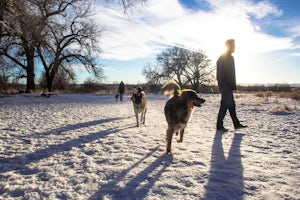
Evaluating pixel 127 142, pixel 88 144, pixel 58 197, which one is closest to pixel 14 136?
pixel 88 144

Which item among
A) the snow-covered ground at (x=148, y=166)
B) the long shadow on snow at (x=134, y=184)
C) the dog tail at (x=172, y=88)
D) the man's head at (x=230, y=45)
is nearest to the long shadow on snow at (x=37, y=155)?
the snow-covered ground at (x=148, y=166)

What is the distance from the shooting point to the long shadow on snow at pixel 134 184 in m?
3.23

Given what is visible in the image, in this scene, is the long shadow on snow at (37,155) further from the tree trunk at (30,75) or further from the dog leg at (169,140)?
the tree trunk at (30,75)

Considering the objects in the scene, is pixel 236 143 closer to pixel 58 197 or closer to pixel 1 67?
pixel 58 197

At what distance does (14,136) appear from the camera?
6.79 meters

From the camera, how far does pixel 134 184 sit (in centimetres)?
359

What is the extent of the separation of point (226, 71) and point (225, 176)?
4.25 m

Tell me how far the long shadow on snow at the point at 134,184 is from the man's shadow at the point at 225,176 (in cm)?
79

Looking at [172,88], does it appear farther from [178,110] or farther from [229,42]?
[229,42]

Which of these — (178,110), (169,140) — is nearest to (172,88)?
(178,110)

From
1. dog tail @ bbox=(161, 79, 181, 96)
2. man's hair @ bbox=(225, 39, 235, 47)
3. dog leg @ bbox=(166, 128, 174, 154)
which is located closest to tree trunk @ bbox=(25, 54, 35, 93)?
man's hair @ bbox=(225, 39, 235, 47)

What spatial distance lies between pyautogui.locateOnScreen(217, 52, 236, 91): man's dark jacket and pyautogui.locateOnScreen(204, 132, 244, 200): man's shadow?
2.46 m

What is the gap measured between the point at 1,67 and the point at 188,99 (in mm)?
27389

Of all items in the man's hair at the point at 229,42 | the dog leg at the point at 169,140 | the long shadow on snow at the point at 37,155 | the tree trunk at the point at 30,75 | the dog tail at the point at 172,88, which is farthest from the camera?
the tree trunk at the point at 30,75
